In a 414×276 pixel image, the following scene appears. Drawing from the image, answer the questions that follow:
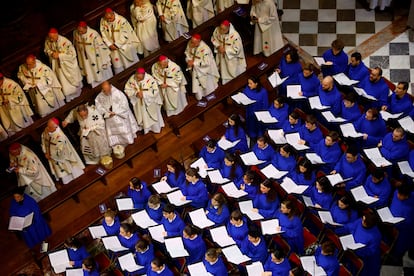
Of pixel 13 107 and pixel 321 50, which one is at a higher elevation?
pixel 13 107

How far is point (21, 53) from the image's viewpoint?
484 inches

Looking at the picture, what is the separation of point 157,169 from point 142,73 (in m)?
1.59

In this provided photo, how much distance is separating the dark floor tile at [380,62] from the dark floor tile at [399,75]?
180mm

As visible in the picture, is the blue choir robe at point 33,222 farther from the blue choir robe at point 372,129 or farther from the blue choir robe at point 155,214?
the blue choir robe at point 372,129

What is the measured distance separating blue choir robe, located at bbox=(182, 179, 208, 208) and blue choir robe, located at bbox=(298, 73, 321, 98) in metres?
2.46

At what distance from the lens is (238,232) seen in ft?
33.2

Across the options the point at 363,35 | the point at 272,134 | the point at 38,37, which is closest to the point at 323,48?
the point at 363,35

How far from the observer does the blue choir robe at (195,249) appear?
33.2 ft

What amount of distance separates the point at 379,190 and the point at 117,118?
173 inches

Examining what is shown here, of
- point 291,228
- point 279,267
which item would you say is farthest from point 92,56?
point 279,267

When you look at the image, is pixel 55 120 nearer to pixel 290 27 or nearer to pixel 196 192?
pixel 196 192

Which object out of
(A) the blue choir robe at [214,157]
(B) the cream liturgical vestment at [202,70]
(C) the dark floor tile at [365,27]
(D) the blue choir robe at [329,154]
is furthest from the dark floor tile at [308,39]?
(A) the blue choir robe at [214,157]

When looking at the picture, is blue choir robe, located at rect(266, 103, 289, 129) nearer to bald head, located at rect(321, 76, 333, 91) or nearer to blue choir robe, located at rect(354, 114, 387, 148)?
bald head, located at rect(321, 76, 333, 91)

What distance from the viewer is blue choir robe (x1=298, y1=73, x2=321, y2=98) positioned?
11.8 metres
